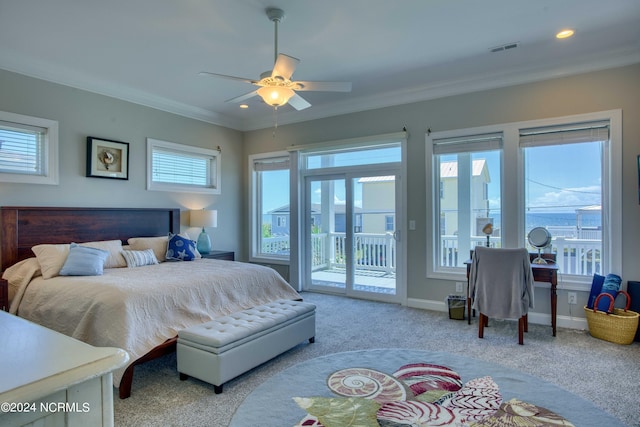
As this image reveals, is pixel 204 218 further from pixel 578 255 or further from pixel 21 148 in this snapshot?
pixel 578 255

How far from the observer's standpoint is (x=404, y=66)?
384 centimetres

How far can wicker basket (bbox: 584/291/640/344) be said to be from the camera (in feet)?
10.6

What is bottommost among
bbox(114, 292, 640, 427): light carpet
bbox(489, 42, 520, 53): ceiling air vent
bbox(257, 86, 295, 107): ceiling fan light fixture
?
bbox(114, 292, 640, 427): light carpet

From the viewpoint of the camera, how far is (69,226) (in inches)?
154

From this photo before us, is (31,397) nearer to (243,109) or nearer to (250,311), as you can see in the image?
(250,311)

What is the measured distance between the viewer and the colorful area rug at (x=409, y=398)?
208 centimetres

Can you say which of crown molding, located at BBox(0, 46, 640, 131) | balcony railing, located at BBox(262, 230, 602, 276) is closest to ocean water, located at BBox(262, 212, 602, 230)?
balcony railing, located at BBox(262, 230, 602, 276)

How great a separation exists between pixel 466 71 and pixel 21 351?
4404 mm

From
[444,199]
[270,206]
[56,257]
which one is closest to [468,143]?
[444,199]

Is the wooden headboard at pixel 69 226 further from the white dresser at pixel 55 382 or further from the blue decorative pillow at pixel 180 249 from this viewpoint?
the white dresser at pixel 55 382

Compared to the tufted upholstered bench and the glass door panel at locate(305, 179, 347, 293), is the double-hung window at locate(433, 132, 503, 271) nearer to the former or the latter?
the glass door panel at locate(305, 179, 347, 293)

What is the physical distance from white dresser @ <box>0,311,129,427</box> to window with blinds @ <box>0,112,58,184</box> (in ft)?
11.9

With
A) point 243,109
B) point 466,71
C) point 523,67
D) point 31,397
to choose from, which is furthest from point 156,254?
point 523,67

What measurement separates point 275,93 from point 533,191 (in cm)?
311
